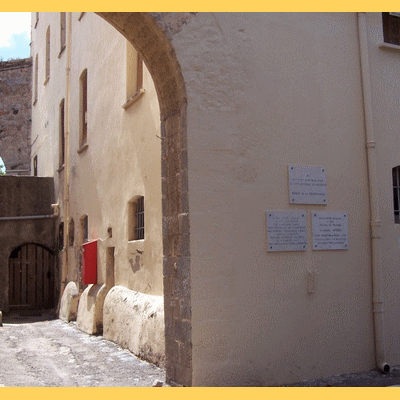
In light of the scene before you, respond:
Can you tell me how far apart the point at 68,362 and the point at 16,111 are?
636 inches

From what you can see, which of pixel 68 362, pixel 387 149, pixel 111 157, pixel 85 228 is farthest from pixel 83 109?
pixel 387 149

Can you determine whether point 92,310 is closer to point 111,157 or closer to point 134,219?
point 134,219

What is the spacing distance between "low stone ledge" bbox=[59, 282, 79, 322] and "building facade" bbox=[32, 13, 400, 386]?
4790 millimetres

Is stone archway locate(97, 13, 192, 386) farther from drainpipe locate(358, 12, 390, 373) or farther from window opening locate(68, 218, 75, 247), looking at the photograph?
window opening locate(68, 218, 75, 247)

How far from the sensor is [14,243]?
14.3 metres

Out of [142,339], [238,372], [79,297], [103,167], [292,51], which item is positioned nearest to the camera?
[238,372]

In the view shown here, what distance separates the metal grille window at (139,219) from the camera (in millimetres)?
8641

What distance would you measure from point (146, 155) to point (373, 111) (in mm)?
3047

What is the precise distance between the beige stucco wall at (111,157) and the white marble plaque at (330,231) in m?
2.13

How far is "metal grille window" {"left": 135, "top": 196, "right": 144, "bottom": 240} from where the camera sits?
28.3ft

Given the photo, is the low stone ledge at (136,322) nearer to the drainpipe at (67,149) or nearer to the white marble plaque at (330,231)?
the white marble plaque at (330,231)

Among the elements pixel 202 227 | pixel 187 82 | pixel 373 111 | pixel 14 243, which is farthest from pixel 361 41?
pixel 14 243

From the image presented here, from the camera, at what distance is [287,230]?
5.96 meters

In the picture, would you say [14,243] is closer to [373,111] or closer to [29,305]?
[29,305]
